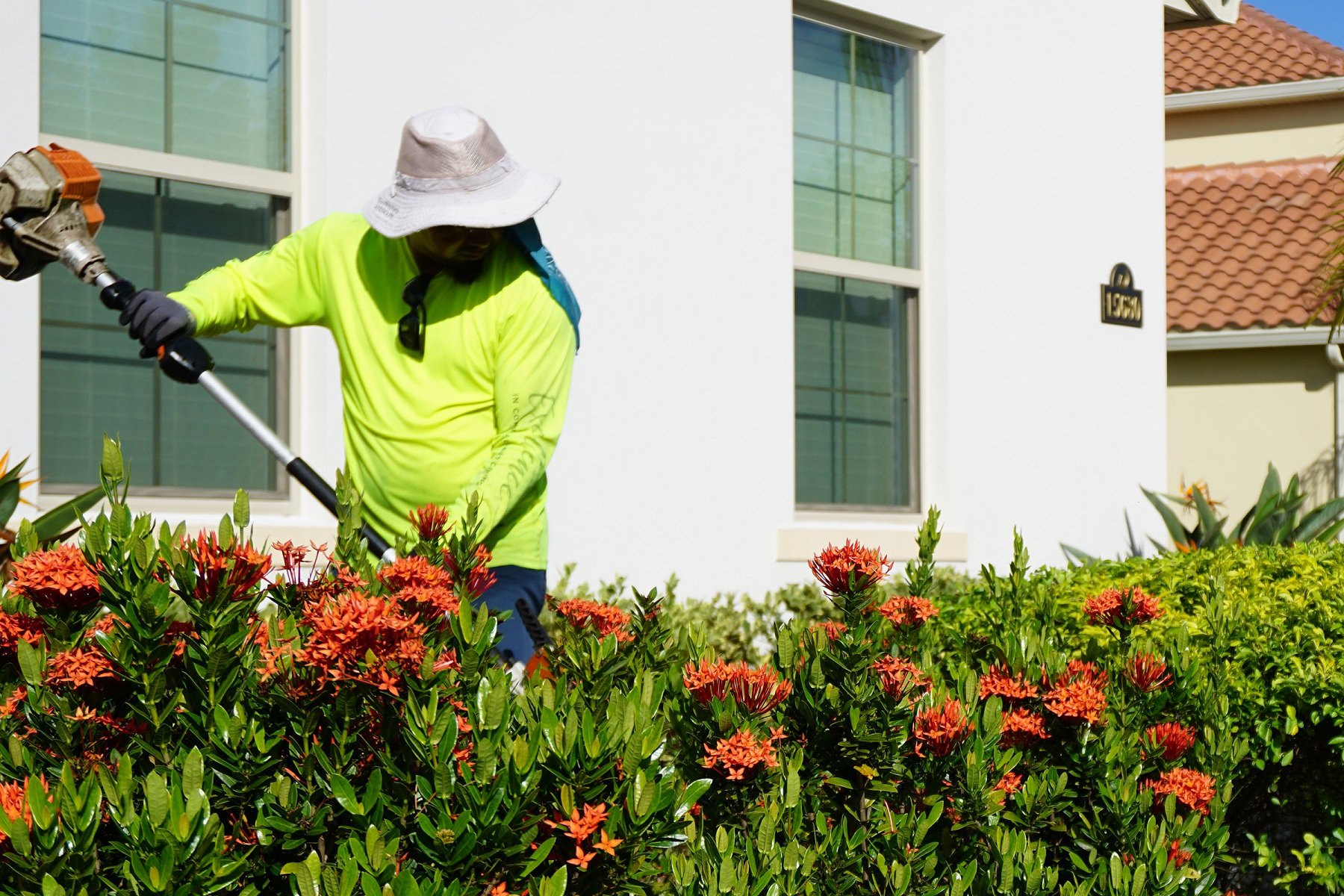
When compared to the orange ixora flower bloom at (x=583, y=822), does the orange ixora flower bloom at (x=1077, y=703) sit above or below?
above

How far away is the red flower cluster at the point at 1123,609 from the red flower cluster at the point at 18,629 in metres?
2.15

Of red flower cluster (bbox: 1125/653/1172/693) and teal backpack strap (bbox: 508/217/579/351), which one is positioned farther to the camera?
teal backpack strap (bbox: 508/217/579/351)

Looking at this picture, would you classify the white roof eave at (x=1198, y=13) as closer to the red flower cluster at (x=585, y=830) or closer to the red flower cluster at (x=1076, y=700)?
the red flower cluster at (x=1076, y=700)

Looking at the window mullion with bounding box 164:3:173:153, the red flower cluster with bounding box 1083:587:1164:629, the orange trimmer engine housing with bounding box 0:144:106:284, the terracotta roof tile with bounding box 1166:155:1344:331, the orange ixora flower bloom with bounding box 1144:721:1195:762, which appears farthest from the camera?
the terracotta roof tile with bounding box 1166:155:1344:331

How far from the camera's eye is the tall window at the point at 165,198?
16.5 feet

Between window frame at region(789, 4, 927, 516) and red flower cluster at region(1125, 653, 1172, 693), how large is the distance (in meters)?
4.36

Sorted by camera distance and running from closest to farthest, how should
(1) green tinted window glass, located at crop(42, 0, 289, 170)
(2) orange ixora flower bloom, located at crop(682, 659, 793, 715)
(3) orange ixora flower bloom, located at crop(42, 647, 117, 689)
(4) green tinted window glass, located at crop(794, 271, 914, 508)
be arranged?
(3) orange ixora flower bloom, located at crop(42, 647, 117, 689) → (2) orange ixora flower bloom, located at crop(682, 659, 793, 715) → (1) green tinted window glass, located at crop(42, 0, 289, 170) → (4) green tinted window glass, located at crop(794, 271, 914, 508)

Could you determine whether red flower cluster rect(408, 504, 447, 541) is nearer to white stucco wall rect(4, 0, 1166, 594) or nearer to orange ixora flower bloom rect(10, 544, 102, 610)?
orange ixora flower bloom rect(10, 544, 102, 610)

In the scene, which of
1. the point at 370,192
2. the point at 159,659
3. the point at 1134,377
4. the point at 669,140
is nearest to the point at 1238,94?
the point at 1134,377

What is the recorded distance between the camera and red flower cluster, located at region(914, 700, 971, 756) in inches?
96.1

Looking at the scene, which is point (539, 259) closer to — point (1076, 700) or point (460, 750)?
point (1076, 700)

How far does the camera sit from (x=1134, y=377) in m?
8.80

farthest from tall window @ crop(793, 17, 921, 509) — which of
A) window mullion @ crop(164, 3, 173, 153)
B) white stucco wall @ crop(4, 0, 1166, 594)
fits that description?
window mullion @ crop(164, 3, 173, 153)

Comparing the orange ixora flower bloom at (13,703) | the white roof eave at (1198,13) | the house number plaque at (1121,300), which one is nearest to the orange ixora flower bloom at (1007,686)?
the orange ixora flower bloom at (13,703)
